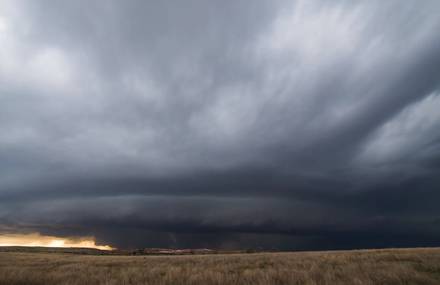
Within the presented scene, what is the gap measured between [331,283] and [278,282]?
2.59m

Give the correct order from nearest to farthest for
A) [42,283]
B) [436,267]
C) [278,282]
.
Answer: [278,282] < [42,283] < [436,267]

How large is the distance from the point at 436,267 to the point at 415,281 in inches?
252

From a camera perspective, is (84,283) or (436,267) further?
(436,267)

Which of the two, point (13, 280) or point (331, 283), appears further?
point (13, 280)

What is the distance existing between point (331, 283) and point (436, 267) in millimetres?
10093

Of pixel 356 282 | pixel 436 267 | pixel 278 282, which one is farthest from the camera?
pixel 436 267

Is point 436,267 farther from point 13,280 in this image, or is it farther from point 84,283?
point 13,280

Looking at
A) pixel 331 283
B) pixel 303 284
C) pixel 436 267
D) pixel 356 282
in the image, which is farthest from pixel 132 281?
pixel 436 267

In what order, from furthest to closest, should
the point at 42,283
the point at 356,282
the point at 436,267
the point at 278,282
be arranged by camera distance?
the point at 436,267 < the point at 42,283 < the point at 278,282 < the point at 356,282

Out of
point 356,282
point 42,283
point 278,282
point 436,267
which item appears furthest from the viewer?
point 436,267

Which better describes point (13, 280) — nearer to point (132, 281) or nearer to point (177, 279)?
point (132, 281)

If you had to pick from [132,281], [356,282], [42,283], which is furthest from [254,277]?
[42,283]

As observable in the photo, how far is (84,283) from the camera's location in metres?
16.4

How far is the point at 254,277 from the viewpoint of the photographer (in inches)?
683
